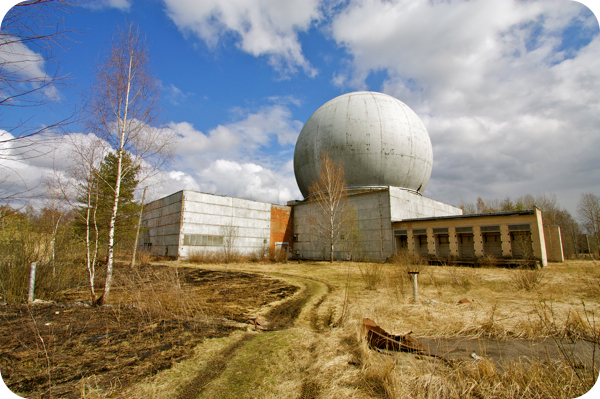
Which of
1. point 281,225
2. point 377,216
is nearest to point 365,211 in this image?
point 377,216

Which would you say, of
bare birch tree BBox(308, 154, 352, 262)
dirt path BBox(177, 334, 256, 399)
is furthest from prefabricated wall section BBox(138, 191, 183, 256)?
dirt path BBox(177, 334, 256, 399)

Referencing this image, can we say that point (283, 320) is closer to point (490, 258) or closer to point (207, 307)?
point (207, 307)

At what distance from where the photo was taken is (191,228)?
24531 millimetres

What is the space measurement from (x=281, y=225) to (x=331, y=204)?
8118 millimetres

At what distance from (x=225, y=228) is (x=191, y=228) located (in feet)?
10.3

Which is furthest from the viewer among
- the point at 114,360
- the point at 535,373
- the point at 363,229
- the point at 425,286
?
the point at 363,229

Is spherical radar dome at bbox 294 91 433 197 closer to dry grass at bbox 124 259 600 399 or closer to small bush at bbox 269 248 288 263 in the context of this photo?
small bush at bbox 269 248 288 263

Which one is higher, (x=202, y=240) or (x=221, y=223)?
(x=221, y=223)

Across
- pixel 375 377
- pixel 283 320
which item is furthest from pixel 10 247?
pixel 375 377

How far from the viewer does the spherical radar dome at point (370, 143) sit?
25.4 meters

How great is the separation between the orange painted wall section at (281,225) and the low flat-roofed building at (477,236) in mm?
11982

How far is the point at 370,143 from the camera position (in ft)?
83.0

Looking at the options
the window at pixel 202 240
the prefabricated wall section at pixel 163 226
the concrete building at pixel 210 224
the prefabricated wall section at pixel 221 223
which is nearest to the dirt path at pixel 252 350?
the window at pixel 202 240

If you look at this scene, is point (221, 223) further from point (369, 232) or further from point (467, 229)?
point (467, 229)
